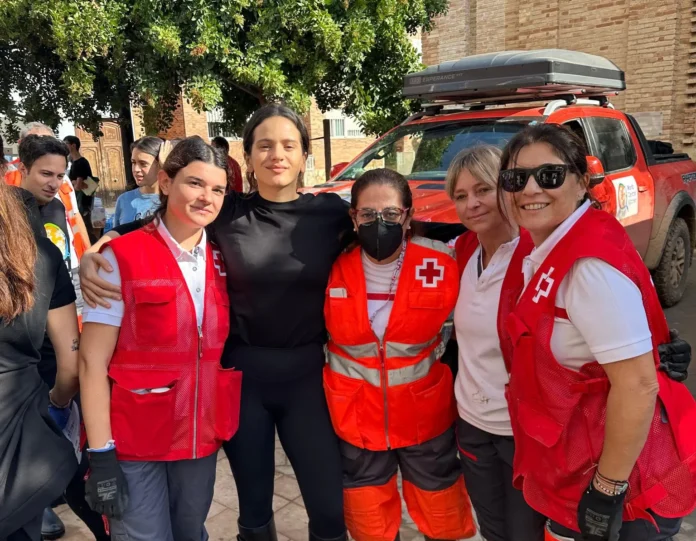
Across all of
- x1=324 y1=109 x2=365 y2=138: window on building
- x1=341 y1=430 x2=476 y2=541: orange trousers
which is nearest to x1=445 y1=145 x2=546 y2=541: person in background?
x1=341 y1=430 x2=476 y2=541: orange trousers

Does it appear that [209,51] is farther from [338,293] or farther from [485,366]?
[485,366]

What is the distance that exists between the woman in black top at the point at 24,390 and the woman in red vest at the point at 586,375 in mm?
1403

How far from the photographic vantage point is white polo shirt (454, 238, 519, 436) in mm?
1993

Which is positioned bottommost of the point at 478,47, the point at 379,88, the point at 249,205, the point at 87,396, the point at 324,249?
the point at 87,396

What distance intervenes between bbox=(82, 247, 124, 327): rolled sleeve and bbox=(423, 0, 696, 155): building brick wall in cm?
1019

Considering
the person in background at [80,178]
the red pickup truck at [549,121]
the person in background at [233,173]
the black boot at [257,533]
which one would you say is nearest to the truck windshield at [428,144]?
the red pickup truck at [549,121]

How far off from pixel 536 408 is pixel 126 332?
1.35 metres

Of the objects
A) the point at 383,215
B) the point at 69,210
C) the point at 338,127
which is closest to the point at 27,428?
the point at 383,215

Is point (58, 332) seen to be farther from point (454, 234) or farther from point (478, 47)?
point (478, 47)

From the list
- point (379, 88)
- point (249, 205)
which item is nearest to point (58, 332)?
point (249, 205)

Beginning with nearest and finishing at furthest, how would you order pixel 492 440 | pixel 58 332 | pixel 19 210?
pixel 19 210
pixel 58 332
pixel 492 440

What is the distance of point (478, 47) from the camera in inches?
471

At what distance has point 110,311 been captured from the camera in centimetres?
191

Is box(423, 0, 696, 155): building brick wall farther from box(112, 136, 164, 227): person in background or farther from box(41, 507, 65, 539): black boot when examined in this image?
box(41, 507, 65, 539): black boot
